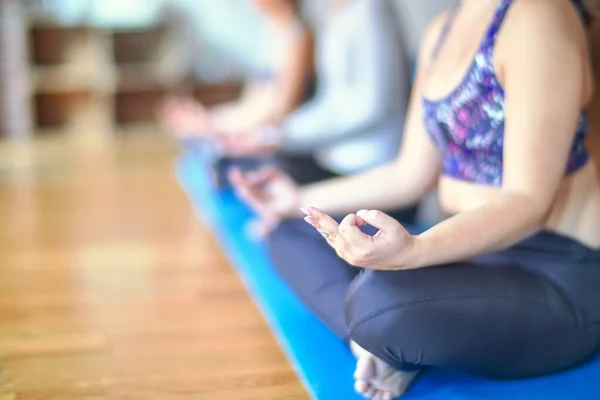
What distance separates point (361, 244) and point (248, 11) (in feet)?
11.6

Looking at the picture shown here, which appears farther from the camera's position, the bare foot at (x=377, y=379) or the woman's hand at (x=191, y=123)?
the woman's hand at (x=191, y=123)

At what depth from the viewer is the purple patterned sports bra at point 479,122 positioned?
118 cm

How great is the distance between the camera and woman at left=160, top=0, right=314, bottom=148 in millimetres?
2459

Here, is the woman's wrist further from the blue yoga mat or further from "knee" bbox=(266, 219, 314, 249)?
"knee" bbox=(266, 219, 314, 249)

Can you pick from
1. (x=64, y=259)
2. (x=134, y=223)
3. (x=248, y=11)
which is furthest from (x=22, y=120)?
(x=64, y=259)

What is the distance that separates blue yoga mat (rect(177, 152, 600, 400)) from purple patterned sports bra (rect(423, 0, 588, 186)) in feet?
1.05

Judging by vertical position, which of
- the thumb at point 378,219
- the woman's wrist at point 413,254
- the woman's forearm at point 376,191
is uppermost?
the thumb at point 378,219

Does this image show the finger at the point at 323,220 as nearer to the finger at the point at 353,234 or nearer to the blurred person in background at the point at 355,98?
the finger at the point at 353,234

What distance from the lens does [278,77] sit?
101 inches

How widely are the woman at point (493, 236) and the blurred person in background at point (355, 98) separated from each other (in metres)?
0.62

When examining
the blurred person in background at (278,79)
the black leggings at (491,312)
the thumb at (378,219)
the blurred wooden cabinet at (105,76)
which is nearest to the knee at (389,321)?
the black leggings at (491,312)

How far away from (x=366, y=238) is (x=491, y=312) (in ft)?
0.72

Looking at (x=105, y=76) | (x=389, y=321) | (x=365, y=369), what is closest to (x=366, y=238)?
(x=389, y=321)

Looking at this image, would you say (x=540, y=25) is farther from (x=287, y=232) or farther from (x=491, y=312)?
(x=287, y=232)
